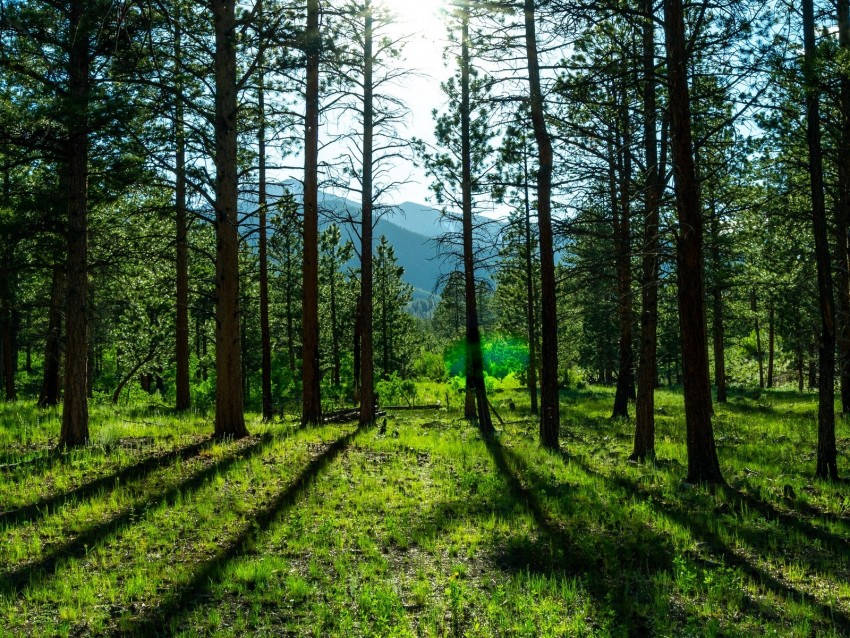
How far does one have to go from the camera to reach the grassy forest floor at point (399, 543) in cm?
500

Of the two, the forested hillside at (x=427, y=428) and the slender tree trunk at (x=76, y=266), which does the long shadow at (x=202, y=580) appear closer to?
the forested hillside at (x=427, y=428)

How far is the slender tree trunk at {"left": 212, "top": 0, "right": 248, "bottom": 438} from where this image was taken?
11.8m

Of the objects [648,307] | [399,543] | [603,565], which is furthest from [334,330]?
[603,565]

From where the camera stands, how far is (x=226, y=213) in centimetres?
1184

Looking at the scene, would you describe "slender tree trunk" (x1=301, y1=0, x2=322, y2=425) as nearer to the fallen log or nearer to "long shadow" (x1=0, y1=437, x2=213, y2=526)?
the fallen log

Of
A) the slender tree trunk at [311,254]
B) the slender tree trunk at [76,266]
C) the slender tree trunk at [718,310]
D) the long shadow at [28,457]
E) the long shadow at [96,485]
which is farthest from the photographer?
the slender tree trunk at [718,310]

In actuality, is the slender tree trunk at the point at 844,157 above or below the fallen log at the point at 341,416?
above

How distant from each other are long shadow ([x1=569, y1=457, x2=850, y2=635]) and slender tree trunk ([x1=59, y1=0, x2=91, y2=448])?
9.15 meters

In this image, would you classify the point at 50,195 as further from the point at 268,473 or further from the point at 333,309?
the point at 333,309

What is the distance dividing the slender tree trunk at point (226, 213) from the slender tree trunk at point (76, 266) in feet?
7.35

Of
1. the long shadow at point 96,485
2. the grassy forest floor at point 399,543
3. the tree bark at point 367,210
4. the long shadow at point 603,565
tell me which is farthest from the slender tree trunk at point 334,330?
the long shadow at point 603,565

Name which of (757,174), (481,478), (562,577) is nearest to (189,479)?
(481,478)

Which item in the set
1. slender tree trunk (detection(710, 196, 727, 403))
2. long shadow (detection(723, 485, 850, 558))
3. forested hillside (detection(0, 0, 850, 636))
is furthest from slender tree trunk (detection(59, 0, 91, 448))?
slender tree trunk (detection(710, 196, 727, 403))

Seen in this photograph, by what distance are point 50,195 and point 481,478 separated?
1089 centimetres
